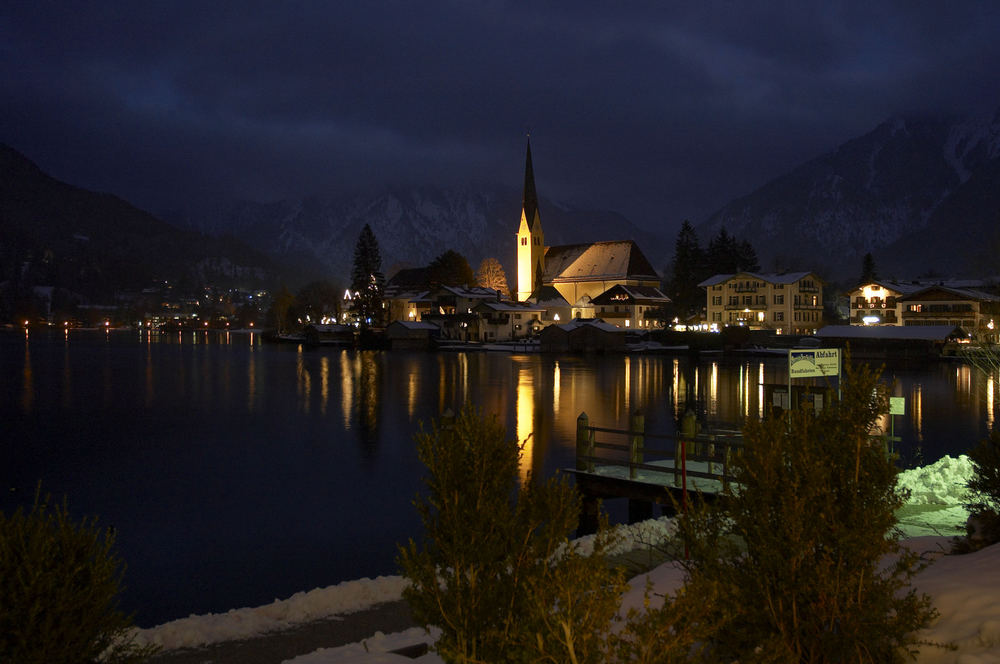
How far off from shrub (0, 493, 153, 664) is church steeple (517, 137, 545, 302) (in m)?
139

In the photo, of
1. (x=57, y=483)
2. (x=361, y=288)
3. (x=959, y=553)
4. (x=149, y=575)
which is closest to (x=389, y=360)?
(x=361, y=288)

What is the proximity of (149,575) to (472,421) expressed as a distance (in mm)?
12655

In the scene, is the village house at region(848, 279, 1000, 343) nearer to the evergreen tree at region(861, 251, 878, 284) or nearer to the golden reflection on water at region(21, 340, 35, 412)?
the evergreen tree at region(861, 251, 878, 284)

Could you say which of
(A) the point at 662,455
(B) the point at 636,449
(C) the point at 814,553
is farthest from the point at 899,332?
(C) the point at 814,553

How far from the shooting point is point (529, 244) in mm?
145500

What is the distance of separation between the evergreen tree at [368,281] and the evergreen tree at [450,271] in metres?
11.6

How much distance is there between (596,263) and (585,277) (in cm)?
421

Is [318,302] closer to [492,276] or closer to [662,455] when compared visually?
[492,276]

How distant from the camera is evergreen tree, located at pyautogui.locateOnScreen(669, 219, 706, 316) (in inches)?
4738

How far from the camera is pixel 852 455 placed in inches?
223

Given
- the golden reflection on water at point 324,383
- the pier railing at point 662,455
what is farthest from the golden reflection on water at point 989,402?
the golden reflection on water at point 324,383

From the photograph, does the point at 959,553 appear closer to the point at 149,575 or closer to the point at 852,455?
the point at 852,455

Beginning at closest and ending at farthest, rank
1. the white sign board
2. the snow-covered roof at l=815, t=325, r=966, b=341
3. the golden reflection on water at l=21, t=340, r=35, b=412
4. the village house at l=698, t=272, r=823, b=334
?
the white sign board
the golden reflection on water at l=21, t=340, r=35, b=412
the snow-covered roof at l=815, t=325, r=966, b=341
the village house at l=698, t=272, r=823, b=334

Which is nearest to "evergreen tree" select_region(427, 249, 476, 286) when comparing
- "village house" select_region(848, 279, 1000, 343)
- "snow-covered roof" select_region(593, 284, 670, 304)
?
"snow-covered roof" select_region(593, 284, 670, 304)
